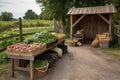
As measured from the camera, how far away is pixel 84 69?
268 inches

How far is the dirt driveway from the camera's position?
592 centimetres

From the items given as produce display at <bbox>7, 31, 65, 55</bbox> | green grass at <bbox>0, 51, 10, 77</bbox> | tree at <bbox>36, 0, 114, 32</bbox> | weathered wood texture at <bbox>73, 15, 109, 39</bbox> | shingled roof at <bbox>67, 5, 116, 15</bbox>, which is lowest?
green grass at <bbox>0, 51, 10, 77</bbox>

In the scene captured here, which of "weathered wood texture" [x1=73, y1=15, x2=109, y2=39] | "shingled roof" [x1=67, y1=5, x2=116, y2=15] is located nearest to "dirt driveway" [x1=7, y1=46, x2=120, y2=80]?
"shingled roof" [x1=67, y1=5, x2=116, y2=15]

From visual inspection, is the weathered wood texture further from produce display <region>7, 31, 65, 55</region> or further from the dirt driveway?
produce display <region>7, 31, 65, 55</region>

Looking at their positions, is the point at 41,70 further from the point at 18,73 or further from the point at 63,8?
the point at 63,8

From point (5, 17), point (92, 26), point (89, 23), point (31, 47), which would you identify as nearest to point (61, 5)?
point (89, 23)

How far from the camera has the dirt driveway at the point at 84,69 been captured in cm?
592

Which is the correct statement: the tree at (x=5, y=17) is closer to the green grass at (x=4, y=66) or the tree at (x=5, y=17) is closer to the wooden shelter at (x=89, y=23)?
the wooden shelter at (x=89, y=23)

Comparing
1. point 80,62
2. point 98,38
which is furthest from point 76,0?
point 80,62

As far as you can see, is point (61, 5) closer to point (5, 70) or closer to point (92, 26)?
point (92, 26)

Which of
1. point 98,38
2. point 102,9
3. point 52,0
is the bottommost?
point 98,38

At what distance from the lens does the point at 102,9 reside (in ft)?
39.8

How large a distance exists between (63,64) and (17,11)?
51.6 feet

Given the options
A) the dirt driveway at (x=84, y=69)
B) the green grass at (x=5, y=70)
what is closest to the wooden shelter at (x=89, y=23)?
the dirt driveway at (x=84, y=69)
